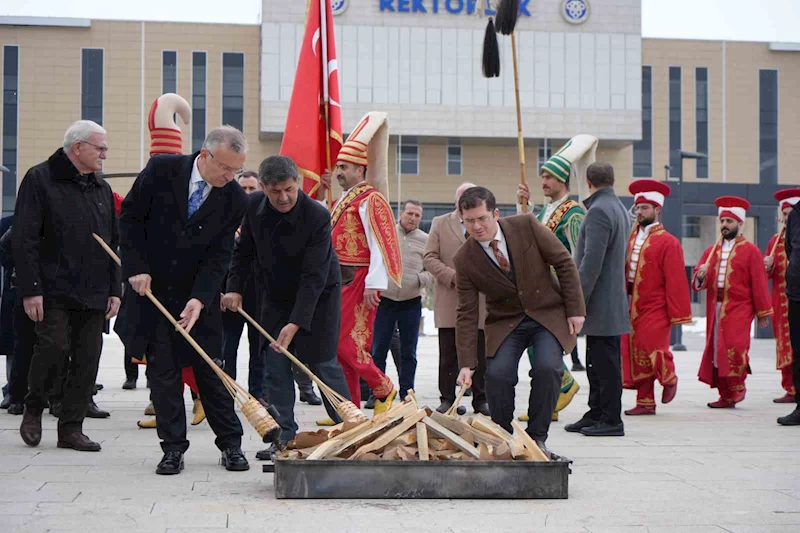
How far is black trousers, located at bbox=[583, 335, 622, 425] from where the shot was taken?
26.5 feet

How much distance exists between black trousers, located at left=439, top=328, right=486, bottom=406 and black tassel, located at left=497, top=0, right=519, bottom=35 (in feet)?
7.66

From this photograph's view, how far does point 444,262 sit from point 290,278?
3.40 metres

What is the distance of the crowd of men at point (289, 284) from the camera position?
614 centimetres

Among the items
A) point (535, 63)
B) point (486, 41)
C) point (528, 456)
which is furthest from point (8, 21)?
point (528, 456)

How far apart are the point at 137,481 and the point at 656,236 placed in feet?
17.4

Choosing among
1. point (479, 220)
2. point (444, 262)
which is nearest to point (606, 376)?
point (444, 262)

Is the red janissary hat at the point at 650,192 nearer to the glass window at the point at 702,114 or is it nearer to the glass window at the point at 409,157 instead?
the glass window at the point at 409,157

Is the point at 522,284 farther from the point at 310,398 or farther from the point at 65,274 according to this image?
the point at 310,398

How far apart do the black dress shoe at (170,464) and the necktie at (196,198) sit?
1.27 meters

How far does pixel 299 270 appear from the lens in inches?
258

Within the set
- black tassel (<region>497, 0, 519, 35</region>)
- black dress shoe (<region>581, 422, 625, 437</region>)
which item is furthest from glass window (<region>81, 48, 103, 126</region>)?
black dress shoe (<region>581, 422, 625, 437</region>)

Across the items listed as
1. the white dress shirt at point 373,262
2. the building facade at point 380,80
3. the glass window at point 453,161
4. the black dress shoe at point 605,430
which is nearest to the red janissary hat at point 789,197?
the black dress shoe at point 605,430

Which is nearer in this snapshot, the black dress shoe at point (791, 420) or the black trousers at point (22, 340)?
the black trousers at point (22, 340)

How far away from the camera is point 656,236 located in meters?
9.59
